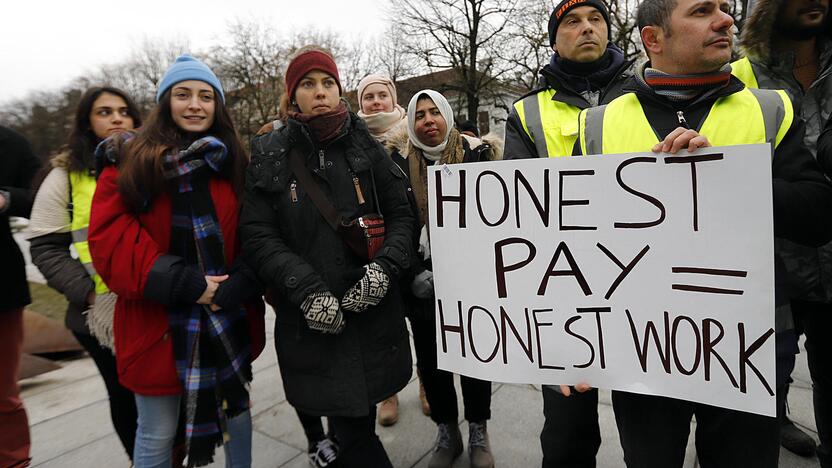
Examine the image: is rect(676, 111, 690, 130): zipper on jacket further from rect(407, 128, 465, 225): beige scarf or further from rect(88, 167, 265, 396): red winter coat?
rect(88, 167, 265, 396): red winter coat

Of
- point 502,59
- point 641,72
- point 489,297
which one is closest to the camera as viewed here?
point 641,72

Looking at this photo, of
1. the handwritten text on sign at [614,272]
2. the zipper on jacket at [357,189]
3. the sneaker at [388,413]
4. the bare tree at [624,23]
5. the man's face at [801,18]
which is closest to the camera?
the handwritten text on sign at [614,272]

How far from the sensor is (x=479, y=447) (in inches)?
90.7

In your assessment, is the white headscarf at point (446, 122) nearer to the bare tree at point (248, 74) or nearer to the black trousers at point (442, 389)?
the black trousers at point (442, 389)

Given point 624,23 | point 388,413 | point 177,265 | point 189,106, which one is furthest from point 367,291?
point 624,23

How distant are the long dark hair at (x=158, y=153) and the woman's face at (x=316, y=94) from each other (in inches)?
13.3

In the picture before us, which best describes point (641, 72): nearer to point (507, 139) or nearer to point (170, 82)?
point (507, 139)

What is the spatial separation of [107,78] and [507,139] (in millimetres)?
33672

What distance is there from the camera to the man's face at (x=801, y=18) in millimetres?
1604

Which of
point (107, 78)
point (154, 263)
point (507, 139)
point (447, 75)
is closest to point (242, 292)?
point (154, 263)

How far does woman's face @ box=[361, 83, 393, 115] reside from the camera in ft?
9.59

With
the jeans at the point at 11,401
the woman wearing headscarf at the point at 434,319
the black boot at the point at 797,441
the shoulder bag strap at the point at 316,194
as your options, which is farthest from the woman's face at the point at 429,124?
the jeans at the point at 11,401

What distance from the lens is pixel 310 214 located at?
1.75m

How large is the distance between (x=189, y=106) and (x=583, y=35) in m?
1.59
